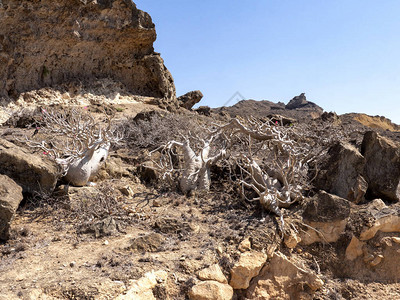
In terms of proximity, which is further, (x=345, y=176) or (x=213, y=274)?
(x=345, y=176)

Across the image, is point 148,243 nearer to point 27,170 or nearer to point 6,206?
point 6,206

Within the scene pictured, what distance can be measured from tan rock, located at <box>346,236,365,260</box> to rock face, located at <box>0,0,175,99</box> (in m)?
12.7

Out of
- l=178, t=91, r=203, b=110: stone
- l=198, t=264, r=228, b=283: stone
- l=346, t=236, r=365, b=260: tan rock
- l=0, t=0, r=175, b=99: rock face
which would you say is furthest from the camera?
l=178, t=91, r=203, b=110: stone

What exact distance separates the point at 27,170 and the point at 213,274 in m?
2.66

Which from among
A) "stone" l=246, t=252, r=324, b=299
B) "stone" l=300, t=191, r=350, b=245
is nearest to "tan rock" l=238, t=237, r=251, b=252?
"stone" l=246, t=252, r=324, b=299

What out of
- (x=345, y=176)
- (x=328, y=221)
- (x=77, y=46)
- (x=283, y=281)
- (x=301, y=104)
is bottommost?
(x=283, y=281)

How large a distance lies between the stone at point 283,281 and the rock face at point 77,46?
12182mm

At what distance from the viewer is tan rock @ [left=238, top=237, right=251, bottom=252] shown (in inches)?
140

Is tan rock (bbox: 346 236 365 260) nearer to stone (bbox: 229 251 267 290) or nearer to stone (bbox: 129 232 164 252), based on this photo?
stone (bbox: 229 251 267 290)

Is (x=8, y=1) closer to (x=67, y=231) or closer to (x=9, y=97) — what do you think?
(x=9, y=97)

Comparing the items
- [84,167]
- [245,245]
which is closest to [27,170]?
[84,167]

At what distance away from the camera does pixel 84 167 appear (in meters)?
4.69

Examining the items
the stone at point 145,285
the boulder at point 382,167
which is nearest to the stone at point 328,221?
the boulder at point 382,167

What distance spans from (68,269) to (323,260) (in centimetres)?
294
